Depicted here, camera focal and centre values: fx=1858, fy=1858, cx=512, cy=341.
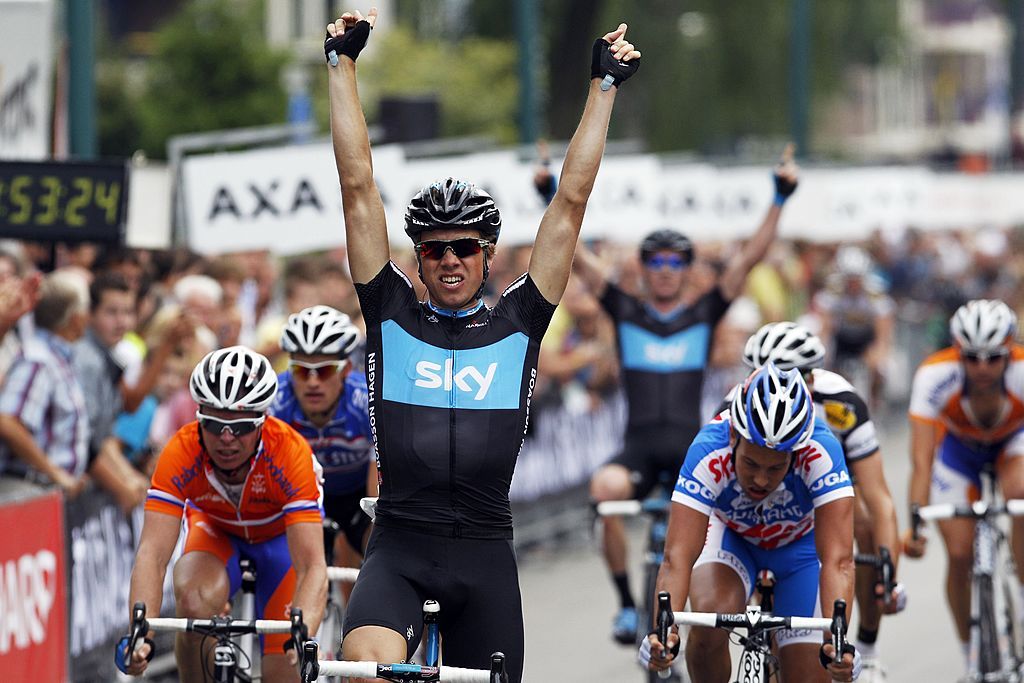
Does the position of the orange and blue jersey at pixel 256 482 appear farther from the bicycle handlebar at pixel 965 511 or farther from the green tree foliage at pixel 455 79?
the green tree foliage at pixel 455 79

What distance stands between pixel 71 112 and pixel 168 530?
5.52 meters

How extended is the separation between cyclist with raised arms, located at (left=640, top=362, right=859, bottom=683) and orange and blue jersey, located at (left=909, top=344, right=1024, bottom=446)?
2336mm

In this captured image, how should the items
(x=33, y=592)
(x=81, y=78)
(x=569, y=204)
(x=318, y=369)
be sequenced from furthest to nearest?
(x=81, y=78) → (x=33, y=592) → (x=318, y=369) → (x=569, y=204)

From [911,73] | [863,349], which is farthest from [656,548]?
Result: [911,73]

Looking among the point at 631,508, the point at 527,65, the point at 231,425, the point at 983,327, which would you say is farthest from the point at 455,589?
the point at 527,65

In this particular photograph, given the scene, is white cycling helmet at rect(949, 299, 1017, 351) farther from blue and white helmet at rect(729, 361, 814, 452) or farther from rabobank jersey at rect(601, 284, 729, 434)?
blue and white helmet at rect(729, 361, 814, 452)

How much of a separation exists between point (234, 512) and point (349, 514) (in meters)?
1.42

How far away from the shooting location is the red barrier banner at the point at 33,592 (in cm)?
836

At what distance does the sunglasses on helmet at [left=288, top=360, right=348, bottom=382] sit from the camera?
8156 millimetres

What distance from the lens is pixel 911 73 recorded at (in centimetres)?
9938

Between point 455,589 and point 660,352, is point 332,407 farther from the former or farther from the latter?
point 660,352

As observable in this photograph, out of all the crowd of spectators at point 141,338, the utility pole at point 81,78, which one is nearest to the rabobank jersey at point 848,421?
the crowd of spectators at point 141,338

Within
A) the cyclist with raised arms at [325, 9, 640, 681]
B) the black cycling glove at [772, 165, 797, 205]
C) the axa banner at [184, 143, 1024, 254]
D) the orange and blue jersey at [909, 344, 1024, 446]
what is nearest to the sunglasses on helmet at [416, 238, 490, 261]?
the cyclist with raised arms at [325, 9, 640, 681]

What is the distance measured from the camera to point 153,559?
6723mm
